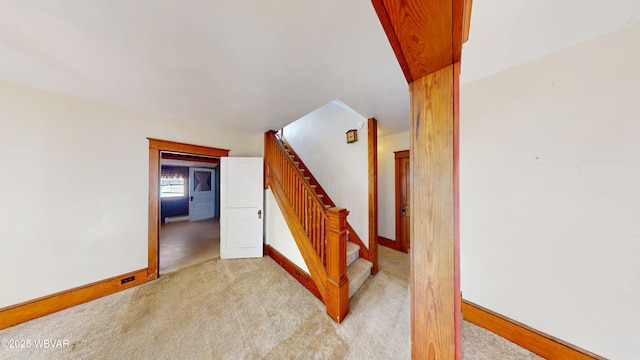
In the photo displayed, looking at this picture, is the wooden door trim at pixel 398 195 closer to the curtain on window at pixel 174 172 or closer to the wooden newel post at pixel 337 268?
the wooden newel post at pixel 337 268

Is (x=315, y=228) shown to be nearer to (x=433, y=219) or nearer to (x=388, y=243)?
(x=433, y=219)

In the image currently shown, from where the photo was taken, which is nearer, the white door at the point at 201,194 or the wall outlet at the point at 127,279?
the wall outlet at the point at 127,279

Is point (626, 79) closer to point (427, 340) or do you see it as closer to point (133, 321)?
point (427, 340)

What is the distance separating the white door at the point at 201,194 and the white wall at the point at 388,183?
19.3ft

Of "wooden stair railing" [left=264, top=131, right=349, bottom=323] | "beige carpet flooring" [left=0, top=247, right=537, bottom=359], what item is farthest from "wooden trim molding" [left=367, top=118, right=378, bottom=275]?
"wooden stair railing" [left=264, top=131, right=349, bottom=323]

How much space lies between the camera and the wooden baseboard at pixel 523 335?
47.9 inches

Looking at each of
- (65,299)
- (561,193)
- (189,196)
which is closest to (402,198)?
(561,193)

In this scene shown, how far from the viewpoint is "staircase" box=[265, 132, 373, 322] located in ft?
5.60

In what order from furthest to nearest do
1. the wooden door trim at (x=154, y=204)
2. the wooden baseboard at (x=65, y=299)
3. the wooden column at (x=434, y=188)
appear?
the wooden door trim at (x=154, y=204)
the wooden baseboard at (x=65, y=299)
the wooden column at (x=434, y=188)

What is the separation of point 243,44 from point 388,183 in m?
2.95

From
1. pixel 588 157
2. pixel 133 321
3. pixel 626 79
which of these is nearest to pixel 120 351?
pixel 133 321

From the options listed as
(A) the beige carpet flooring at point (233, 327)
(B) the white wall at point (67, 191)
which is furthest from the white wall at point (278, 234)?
(B) the white wall at point (67, 191)

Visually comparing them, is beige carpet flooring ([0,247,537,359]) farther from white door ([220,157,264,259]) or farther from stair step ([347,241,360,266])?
white door ([220,157,264,259])

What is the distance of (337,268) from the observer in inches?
65.6
